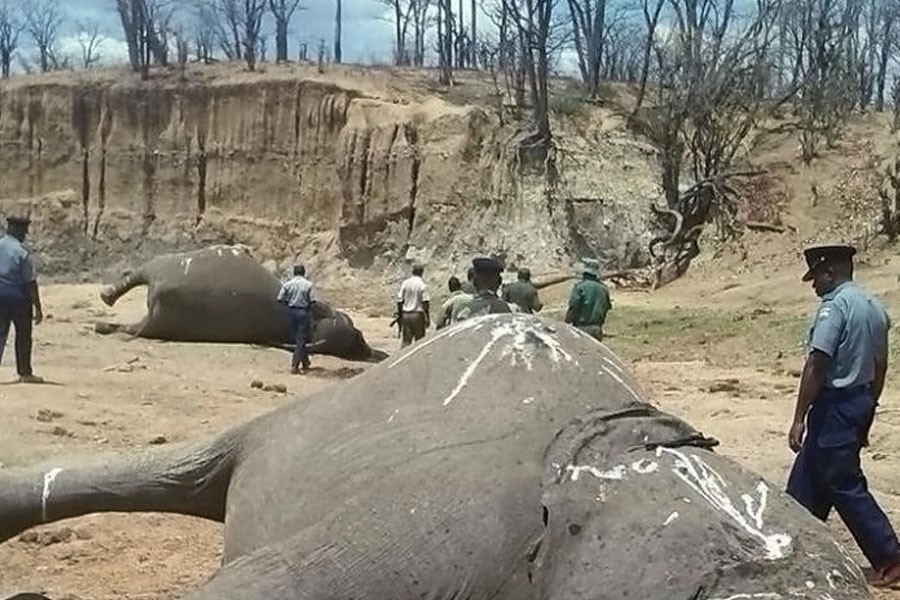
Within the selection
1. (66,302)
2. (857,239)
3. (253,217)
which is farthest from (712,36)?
(66,302)

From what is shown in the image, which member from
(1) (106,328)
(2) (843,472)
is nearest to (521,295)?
(1) (106,328)

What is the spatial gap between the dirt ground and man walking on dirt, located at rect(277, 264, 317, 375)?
0.26m

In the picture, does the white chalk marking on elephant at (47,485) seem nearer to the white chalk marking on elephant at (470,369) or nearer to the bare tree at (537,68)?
the white chalk marking on elephant at (470,369)

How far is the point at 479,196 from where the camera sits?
3212 centimetres

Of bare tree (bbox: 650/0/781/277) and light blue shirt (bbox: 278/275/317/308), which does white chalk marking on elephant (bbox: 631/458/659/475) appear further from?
bare tree (bbox: 650/0/781/277)

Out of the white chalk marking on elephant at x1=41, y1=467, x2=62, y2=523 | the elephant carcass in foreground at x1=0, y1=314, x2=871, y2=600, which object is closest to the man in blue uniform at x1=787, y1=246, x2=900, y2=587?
the elephant carcass in foreground at x1=0, y1=314, x2=871, y2=600

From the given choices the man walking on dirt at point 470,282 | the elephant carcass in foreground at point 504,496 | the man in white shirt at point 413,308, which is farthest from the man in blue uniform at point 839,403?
the man in white shirt at point 413,308

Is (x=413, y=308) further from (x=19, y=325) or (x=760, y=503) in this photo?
(x=760, y=503)

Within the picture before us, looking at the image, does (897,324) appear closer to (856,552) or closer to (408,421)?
(856,552)

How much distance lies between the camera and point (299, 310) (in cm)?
1505

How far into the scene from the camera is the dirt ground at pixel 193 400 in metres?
Answer: 5.57

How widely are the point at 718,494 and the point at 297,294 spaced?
42.0 ft

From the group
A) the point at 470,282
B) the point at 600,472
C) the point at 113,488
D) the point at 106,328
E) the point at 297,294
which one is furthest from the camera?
the point at 106,328

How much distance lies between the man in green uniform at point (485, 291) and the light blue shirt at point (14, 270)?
5.28 m
